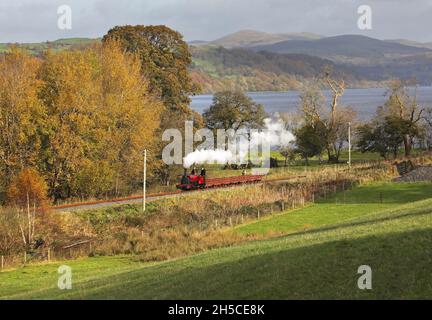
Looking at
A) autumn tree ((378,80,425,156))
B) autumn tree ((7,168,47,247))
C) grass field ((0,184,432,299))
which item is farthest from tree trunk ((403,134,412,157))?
grass field ((0,184,432,299))

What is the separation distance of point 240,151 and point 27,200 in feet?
145

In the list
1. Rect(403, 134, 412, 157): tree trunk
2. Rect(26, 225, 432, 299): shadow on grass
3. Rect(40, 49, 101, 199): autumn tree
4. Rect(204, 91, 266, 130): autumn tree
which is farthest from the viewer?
Rect(403, 134, 412, 157): tree trunk

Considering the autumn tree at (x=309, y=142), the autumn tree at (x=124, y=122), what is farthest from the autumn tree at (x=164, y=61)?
the autumn tree at (x=309, y=142)

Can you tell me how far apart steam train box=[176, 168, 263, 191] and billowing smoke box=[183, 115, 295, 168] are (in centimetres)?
641

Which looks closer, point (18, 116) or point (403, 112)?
point (18, 116)

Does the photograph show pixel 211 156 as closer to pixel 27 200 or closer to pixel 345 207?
pixel 345 207

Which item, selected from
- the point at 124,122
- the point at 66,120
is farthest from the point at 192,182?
the point at 66,120

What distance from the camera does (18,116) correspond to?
52062mm

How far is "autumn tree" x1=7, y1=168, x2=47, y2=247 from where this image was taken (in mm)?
37719

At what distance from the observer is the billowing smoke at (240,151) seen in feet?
223

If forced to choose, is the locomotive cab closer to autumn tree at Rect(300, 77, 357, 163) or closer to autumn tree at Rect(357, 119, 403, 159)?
autumn tree at Rect(300, 77, 357, 163)

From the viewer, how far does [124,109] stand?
59875mm

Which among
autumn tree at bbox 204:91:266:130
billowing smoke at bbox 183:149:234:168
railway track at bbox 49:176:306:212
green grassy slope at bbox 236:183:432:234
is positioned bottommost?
green grassy slope at bbox 236:183:432:234
